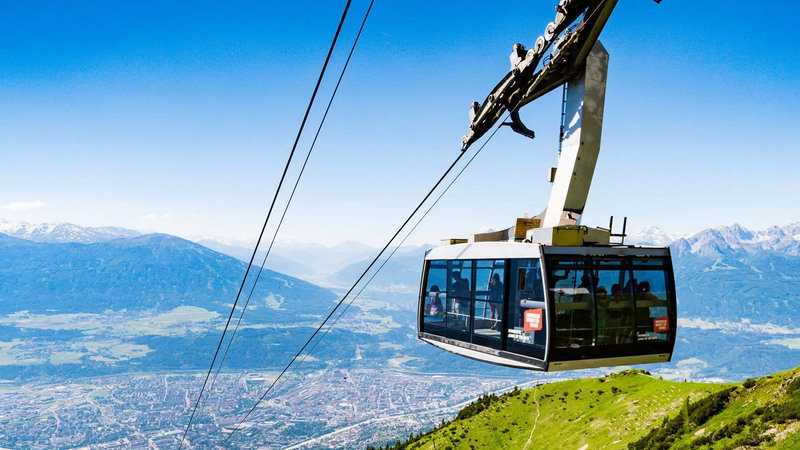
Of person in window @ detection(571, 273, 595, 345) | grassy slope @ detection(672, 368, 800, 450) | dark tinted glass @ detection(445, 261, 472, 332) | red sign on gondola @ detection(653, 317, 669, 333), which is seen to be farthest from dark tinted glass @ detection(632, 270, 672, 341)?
grassy slope @ detection(672, 368, 800, 450)

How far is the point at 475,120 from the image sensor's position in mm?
17031

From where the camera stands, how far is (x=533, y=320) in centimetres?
1152

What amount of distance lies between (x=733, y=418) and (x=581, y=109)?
205ft

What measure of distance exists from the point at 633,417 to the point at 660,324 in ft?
257

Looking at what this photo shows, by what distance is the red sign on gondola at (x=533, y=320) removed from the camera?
11.4 meters

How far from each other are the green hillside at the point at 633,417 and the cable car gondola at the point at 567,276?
Answer: 4487 centimetres

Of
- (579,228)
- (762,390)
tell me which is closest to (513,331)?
(579,228)

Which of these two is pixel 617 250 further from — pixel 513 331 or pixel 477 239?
pixel 477 239

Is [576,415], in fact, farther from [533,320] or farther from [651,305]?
[533,320]

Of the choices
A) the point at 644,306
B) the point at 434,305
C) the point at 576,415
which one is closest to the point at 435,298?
the point at 434,305

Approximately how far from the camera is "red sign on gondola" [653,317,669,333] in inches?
476

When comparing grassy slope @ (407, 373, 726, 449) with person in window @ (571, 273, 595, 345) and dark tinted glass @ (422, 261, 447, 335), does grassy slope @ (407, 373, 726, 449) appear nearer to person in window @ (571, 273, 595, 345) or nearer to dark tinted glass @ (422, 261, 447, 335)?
dark tinted glass @ (422, 261, 447, 335)

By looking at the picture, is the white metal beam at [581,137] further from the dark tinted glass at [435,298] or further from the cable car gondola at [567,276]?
the dark tinted glass at [435,298]

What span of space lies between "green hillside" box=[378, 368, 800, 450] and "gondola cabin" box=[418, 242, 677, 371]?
146 feet
